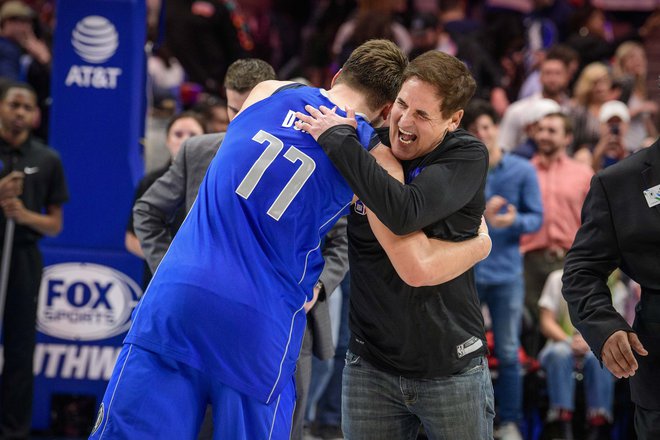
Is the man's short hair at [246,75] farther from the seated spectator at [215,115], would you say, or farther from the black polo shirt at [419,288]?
the seated spectator at [215,115]

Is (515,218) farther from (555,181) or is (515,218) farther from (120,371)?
(120,371)

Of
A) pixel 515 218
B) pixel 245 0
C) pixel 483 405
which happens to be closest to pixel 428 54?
pixel 483 405

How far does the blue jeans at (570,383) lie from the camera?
24.5ft

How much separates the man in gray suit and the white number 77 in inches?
50.9

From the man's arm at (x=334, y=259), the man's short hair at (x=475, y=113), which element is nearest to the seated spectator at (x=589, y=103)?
the man's short hair at (x=475, y=113)

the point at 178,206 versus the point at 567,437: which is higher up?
the point at 178,206

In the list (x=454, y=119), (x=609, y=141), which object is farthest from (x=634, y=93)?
(x=454, y=119)

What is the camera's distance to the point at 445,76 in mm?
3713

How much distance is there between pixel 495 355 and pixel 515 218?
3.25 feet

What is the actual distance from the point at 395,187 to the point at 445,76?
0.46 metres

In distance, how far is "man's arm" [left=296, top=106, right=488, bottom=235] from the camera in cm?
355

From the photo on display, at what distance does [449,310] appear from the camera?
3875mm

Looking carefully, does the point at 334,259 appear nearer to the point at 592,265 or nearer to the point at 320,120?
the point at 592,265

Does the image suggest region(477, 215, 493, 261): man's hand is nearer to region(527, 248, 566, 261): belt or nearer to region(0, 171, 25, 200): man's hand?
region(0, 171, 25, 200): man's hand
